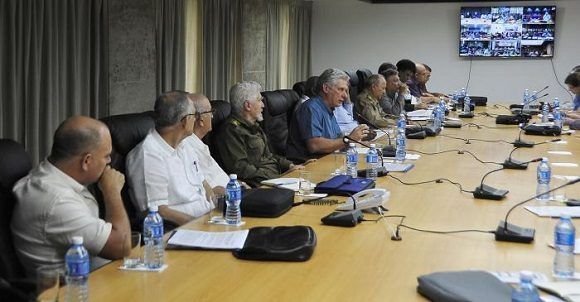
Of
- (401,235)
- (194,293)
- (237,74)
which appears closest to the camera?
(194,293)

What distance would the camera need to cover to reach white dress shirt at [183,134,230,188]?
3912 millimetres

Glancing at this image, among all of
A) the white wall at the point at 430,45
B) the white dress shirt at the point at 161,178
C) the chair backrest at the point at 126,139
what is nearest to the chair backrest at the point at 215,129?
the white dress shirt at the point at 161,178

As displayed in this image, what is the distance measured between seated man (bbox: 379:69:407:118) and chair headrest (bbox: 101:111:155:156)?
4690 mm

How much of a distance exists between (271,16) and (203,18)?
2272 millimetres

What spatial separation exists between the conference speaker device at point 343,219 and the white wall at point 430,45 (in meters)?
9.56

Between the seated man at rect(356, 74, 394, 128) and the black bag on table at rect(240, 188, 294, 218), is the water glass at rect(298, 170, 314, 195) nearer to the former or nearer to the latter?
the black bag on table at rect(240, 188, 294, 218)

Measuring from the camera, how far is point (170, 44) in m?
7.61

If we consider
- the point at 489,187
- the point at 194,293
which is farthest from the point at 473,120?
the point at 194,293

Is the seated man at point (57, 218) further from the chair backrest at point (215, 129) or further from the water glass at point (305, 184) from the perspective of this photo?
the chair backrest at point (215, 129)

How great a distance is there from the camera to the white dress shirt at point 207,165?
391 centimetres

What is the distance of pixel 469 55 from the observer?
11797 millimetres

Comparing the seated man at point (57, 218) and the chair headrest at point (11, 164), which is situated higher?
the chair headrest at point (11, 164)

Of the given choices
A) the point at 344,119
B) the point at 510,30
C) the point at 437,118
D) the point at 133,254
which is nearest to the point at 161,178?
the point at 133,254

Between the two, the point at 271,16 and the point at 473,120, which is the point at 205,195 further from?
the point at 271,16
